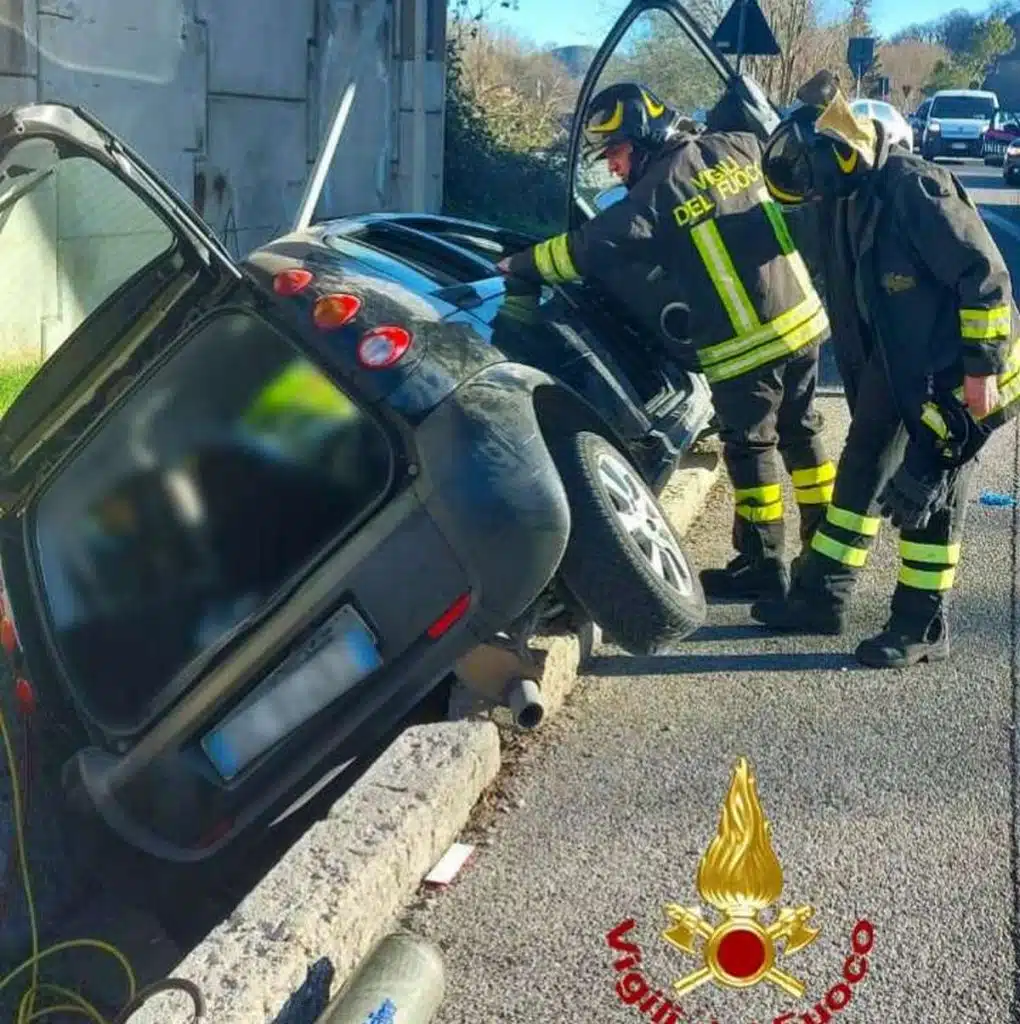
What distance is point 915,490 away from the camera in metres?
4.65

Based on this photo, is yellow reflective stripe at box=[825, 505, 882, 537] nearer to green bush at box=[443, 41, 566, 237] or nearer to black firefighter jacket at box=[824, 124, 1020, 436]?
black firefighter jacket at box=[824, 124, 1020, 436]

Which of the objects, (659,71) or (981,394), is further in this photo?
(659,71)

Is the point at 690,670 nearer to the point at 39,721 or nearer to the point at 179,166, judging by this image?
the point at 39,721

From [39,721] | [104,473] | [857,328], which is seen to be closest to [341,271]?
[104,473]

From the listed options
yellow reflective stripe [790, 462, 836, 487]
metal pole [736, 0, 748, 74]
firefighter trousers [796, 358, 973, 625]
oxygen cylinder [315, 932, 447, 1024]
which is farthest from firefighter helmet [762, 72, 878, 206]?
oxygen cylinder [315, 932, 447, 1024]

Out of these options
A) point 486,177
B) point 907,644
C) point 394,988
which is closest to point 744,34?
point 907,644

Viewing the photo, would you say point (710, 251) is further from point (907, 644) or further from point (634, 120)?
point (907, 644)

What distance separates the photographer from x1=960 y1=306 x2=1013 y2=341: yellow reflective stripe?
14.4 feet

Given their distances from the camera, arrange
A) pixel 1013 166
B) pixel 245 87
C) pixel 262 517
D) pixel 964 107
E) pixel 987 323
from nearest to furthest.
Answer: pixel 262 517, pixel 987 323, pixel 245 87, pixel 1013 166, pixel 964 107

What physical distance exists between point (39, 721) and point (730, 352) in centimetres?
243

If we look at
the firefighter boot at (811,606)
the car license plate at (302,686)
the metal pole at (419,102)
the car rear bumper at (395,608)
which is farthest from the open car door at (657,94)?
the metal pole at (419,102)

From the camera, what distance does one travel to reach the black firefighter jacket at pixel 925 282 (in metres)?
4.42

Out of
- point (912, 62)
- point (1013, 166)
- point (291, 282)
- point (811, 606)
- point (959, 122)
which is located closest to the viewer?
point (291, 282)

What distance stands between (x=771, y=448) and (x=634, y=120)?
120cm
